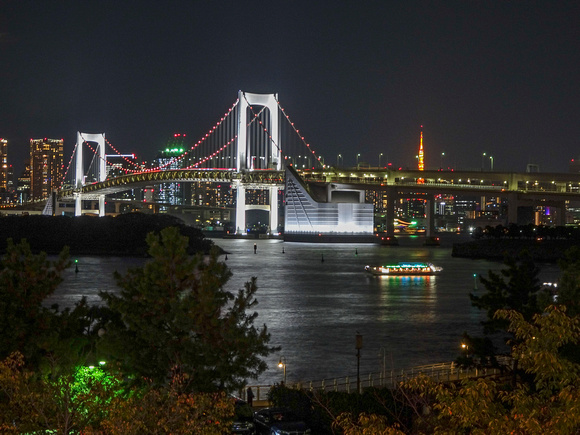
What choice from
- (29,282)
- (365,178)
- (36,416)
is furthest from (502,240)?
(36,416)

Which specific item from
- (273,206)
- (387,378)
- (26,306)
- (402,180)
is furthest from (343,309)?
(273,206)

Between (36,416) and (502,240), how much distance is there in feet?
143

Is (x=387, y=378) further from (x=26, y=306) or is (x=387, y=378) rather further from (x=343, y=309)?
(x=343, y=309)

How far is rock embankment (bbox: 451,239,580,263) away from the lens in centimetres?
4209

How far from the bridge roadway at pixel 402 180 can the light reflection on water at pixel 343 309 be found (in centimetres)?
1691

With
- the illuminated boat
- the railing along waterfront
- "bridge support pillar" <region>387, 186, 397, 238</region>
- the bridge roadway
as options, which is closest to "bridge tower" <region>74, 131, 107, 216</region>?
the bridge roadway

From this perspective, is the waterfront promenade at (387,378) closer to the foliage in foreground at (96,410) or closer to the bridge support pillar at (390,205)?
the foliage in foreground at (96,410)

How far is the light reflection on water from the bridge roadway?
16913 mm

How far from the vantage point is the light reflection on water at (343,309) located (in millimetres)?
13680

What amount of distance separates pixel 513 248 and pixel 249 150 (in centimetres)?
2055

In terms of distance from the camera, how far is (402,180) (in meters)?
58.4

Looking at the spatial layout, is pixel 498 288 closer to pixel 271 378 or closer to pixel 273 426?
pixel 271 378

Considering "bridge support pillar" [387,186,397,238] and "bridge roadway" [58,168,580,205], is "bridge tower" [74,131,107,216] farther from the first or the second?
"bridge support pillar" [387,186,397,238]

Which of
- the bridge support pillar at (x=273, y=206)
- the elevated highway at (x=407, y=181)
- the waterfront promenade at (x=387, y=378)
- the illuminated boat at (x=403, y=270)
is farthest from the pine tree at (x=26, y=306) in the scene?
the bridge support pillar at (x=273, y=206)
